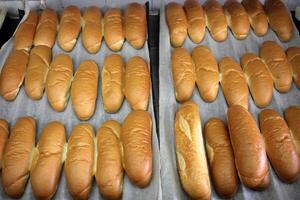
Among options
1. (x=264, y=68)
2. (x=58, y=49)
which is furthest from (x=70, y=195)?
(x=264, y=68)

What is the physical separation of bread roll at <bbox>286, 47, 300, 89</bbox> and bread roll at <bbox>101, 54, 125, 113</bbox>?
40.2 inches

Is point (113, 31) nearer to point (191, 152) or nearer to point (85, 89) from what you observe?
point (85, 89)

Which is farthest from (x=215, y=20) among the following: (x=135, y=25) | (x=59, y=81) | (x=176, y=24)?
(x=59, y=81)

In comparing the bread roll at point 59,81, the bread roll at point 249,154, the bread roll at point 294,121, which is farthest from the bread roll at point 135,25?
the bread roll at point 294,121

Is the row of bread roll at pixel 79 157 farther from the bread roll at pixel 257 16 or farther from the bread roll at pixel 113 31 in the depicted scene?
the bread roll at pixel 257 16

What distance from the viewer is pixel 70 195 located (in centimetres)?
137

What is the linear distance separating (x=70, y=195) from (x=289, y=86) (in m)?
1.32

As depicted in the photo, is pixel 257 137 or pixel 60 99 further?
pixel 60 99

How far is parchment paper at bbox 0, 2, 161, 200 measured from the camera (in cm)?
137

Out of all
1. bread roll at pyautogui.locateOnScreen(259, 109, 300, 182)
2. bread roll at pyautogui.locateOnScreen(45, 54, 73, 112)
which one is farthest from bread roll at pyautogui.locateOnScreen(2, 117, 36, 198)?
bread roll at pyautogui.locateOnScreen(259, 109, 300, 182)

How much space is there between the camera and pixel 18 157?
1.42m

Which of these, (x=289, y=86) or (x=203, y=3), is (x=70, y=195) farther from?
(x=203, y=3)

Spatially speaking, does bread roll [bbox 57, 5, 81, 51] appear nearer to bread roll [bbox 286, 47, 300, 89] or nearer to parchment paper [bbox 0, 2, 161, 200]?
parchment paper [bbox 0, 2, 161, 200]

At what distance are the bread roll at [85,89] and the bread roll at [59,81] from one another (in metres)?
0.05
